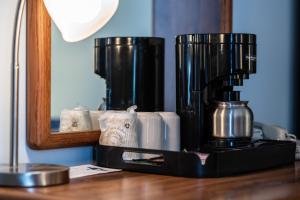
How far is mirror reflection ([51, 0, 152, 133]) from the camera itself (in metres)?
1.50

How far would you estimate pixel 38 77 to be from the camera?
1443 mm

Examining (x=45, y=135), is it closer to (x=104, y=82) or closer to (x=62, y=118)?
(x=62, y=118)

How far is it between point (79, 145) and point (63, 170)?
34 cm

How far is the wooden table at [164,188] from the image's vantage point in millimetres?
1109

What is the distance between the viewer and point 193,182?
1.29 m

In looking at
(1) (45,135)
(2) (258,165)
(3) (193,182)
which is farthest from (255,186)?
(1) (45,135)

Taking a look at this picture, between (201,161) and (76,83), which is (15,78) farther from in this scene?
(201,161)

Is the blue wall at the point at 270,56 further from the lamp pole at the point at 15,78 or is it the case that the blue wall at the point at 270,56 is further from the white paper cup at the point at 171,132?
the lamp pole at the point at 15,78

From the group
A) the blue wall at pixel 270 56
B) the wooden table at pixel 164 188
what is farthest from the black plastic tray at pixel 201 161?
the blue wall at pixel 270 56

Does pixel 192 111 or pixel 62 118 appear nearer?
pixel 62 118

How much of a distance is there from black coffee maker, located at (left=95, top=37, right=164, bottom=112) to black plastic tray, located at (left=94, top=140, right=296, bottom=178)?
0.55ft

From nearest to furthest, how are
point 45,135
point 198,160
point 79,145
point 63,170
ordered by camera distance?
point 63,170, point 198,160, point 45,135, point 79,145

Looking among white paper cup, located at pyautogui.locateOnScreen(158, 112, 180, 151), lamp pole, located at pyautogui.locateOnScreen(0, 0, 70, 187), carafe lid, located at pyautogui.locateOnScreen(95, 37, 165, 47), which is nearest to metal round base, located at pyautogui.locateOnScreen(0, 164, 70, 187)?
lamp pole, located at pyautogui.locateOnScreen(0, 0, 70, 187)

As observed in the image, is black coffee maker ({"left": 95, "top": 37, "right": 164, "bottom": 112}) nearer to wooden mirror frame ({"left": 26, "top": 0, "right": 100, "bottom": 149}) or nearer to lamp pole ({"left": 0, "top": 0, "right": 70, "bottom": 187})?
wooden mirror frame ({"left": 26, "top": 0, "right": 100, "bottom": 149})
